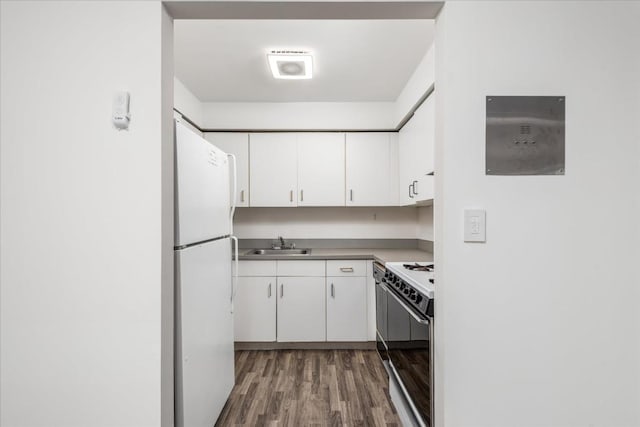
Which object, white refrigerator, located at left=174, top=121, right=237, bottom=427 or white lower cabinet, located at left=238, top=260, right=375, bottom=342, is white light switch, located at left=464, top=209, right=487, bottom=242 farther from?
white lower cabinet, located at left=238, top=260, right=375, bottom=342

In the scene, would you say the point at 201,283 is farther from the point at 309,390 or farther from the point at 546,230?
the point at 546,230

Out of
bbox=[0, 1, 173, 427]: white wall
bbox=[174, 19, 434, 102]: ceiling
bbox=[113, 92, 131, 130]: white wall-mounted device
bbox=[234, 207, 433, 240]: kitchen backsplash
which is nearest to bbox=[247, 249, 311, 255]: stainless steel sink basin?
bbox=[234, 207, 433, 240]: kitchen backsplash

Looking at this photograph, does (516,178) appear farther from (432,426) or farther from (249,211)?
(249,211)

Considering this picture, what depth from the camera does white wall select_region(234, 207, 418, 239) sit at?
146 inches

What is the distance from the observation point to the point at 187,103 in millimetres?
3021

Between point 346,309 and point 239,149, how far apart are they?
1.87m

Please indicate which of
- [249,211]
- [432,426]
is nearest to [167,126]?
[432,426]

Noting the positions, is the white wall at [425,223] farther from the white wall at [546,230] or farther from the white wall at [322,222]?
the white wall at [546,230]

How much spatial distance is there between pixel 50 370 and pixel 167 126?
93 centimetres

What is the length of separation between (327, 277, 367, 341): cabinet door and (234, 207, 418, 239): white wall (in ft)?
2.27

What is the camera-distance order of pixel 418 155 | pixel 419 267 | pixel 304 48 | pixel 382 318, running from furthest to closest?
pixel 418 155
pixel 382 318
pixel 304 48
pixel 419 267

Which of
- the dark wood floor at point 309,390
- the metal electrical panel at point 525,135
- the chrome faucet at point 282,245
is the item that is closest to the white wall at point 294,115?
the chrome faucet at point 282,245

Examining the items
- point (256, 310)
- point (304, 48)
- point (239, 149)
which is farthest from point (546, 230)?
point (239, 149)

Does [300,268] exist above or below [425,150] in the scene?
below
